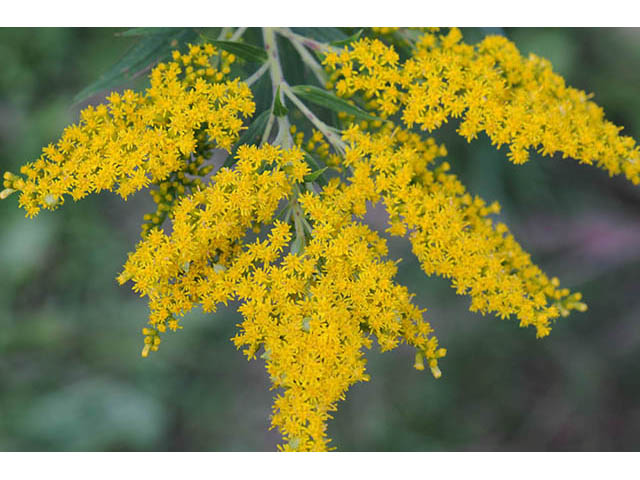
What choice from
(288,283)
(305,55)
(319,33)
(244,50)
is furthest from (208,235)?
(319,33)


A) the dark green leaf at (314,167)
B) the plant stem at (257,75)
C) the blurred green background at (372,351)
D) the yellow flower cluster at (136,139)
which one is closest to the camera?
the yellow flower cluster at (136,139)

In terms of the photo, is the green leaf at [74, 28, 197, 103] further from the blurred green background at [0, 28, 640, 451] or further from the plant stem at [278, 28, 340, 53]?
the blurred green background at [0, 28, 640, 451]

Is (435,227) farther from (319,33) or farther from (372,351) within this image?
(372,351)

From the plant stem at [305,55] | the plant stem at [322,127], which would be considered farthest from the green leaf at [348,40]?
the plant stem at [322,127]

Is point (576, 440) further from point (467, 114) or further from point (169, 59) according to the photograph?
point (169, 59)

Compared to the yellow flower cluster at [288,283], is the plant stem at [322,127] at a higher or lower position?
higher

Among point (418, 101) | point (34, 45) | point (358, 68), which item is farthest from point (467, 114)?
point (34, 45)

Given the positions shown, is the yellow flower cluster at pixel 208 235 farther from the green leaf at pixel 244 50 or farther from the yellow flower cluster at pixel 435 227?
the green leaf at pixel 244 50
